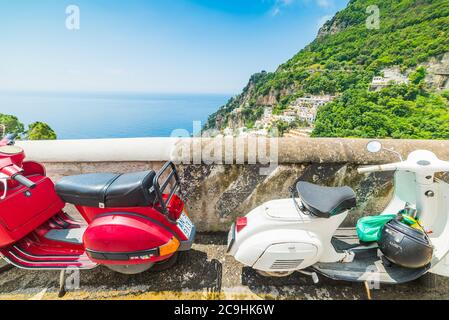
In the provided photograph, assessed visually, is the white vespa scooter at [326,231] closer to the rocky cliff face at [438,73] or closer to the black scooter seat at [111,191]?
the black scooter seat at [111,191]

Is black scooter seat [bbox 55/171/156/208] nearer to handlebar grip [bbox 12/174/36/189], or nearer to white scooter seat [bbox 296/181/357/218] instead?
handlebar grip [bbox 12/174/36/189]

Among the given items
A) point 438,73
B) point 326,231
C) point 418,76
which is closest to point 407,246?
point 326,231

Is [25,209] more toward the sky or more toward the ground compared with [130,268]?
more toward the sky

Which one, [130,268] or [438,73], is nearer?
[130,268]

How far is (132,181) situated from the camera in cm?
164

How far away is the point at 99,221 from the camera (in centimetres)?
169

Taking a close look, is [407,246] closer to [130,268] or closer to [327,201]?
[327,201]

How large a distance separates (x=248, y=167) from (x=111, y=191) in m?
1.35

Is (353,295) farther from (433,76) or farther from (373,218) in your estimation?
(433,76)

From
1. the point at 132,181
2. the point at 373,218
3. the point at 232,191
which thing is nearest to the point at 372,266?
the point at 373,218

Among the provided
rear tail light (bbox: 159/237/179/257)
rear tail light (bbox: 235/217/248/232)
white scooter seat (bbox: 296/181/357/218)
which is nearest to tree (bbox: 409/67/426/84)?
white scooter seat (bbox: 296/181/357/218)

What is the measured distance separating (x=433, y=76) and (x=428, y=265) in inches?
2456

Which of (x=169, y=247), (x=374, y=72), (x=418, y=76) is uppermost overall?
(x=374, y=72)

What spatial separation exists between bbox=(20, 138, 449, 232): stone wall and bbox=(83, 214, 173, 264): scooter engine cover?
0.75 meters
